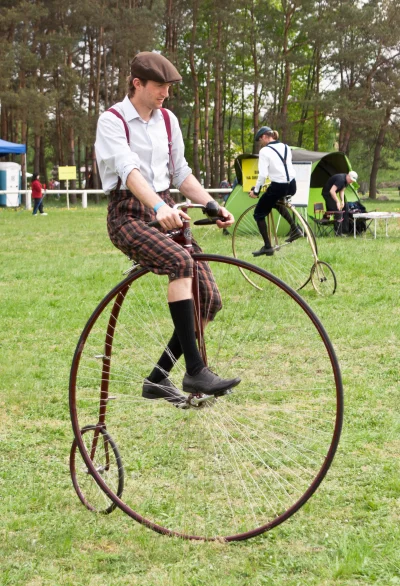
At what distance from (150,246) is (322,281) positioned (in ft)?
21.4

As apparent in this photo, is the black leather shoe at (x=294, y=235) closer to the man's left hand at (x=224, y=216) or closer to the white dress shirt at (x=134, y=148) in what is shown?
the white dress shirt at (x=134, y=148)

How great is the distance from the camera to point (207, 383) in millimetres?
3338

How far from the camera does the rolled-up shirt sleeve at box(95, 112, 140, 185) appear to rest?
3.48 m

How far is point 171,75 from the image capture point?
3.59 metres

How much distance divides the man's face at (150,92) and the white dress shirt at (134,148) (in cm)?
6

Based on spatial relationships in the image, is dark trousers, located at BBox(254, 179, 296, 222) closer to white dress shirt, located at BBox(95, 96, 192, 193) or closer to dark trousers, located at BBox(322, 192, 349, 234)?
white dress shirt, located at BBox(95, 96, 192, 193)

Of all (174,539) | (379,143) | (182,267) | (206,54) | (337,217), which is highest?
(206,54)

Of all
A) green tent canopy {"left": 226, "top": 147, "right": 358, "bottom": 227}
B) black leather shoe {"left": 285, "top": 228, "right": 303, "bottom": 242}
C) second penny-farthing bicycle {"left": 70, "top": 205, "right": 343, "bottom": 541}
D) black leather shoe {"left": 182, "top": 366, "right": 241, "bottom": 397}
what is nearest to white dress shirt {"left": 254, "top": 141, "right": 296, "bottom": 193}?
black leather shoe {"left": 285, "top": 228, "right": 303, "bottom": 242}

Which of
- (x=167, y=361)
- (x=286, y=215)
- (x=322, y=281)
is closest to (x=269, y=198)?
(x=286, y=215)

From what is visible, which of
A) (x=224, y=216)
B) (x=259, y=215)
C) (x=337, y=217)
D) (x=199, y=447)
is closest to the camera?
(x=224, y=216)

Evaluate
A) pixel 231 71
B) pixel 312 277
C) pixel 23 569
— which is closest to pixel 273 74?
pixel 231 71

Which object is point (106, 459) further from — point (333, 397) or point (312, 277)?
point (312, 277)

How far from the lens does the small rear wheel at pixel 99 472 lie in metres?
3.67

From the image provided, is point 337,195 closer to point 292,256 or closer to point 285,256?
point 292,256
